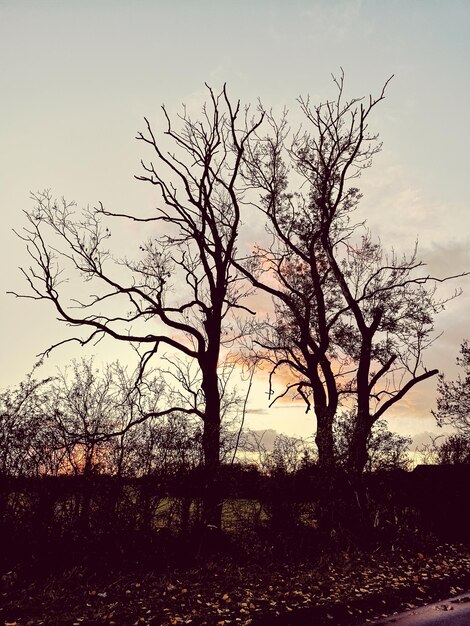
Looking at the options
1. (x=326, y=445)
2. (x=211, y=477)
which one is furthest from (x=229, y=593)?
(x=326, y=445)

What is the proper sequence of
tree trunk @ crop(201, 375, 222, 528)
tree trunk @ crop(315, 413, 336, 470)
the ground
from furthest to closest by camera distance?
tree trunk @ crop(315, 413, 336, 470) → tree trunk @ crop(201, 375, 222, 528) → the ground

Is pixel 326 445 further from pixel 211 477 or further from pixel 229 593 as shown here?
pixel 229 593

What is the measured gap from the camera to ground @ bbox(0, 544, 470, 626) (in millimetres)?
7285

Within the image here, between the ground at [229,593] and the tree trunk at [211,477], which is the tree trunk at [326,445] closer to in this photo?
the ground at [229,593]

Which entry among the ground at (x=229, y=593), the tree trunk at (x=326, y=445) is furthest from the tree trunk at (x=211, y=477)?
the tree trunk at (x=326, y=445)

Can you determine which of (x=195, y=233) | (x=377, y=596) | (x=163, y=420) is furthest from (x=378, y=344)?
(x=377, y=596)

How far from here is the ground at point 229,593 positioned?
7285 mm

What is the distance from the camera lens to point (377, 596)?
8492 millimetres

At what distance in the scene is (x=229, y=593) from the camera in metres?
8.52

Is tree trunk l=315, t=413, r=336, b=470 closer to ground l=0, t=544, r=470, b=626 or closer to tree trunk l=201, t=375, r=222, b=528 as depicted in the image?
ground l=0, t=544, r=470, b=626

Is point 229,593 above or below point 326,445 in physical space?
below

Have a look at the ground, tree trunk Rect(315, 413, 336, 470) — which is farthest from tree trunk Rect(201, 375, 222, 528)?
tree trunk Rect(315, 413, 336, 470)

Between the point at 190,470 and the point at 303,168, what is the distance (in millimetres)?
14646

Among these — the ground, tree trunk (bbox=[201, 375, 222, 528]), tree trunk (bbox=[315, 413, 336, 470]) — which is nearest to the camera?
the ground
